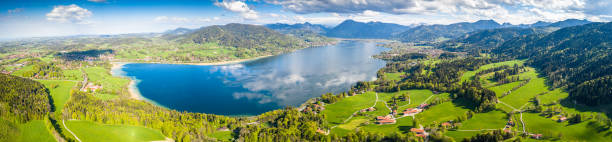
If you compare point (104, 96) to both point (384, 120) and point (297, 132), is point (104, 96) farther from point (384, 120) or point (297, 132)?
point (384, 120)

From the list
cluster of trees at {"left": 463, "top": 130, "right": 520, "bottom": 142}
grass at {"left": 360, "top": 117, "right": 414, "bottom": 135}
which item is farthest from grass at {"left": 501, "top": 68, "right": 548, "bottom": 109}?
grass at {"left": 360, "top": 117, "right": 414, "bottom": 135}

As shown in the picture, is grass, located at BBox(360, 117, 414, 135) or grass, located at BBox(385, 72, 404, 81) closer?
grass, located at BBox(360, 117, 414, 135)

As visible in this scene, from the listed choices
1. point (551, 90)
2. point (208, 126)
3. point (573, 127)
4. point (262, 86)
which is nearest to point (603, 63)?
point (551, 90)

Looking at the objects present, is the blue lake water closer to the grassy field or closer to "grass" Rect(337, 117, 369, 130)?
the grassy field

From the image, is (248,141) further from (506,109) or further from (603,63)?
(603,63)

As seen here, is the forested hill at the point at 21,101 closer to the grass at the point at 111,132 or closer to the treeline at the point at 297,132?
the grass at the point at 111,132
